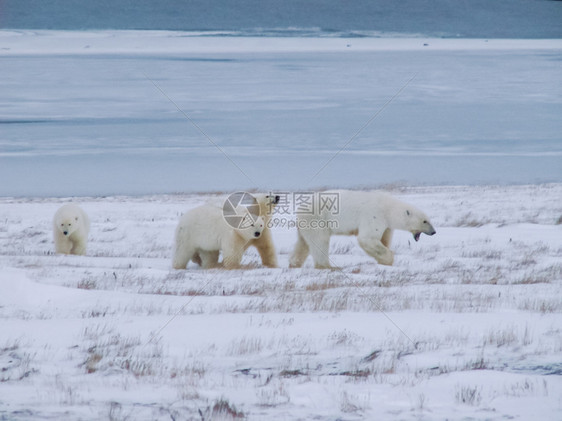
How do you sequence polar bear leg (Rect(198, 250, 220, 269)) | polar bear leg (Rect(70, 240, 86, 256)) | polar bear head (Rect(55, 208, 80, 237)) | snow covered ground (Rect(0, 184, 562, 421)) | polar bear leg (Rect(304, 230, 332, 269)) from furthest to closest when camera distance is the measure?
polar bear leg (Rect(70, 240, 86, 256))
polar bear head (Rect(55, 208, 80, 237))
polar bear leg (Rect(198, 250, 220, 269))
polar bear leg (Rect(304, 230, 332, 269))
snow covered ground (Rect(0, 184, 562, 421))

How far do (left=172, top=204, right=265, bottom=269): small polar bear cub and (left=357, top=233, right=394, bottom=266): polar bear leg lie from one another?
1.19 m

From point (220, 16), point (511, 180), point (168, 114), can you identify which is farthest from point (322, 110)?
point (220, 16)

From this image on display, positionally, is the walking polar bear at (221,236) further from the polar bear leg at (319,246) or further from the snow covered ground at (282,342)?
the polar bear leg at (319,246)

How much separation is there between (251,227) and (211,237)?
25.1 inches

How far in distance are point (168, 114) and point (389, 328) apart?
7438cm

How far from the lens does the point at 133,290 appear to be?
340 inches

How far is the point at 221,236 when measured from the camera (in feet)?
33.2

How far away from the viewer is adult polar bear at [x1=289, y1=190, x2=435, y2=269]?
1016 cm

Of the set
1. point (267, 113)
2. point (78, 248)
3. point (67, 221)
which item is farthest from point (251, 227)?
point (267, 113)

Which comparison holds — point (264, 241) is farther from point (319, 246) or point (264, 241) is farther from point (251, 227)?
point (319, 246)

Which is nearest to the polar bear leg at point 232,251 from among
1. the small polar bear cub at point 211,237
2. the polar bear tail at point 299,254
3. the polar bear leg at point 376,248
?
the small polar bear cub at point 211,237

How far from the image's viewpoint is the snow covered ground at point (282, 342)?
5.05 meters

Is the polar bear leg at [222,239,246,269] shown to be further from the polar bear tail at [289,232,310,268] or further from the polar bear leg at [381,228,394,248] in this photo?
the polar bear leg at [381,228,394,248]

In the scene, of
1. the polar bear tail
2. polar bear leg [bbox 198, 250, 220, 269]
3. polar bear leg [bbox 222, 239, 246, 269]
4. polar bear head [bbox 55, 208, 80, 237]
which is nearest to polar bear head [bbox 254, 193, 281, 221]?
polar bear leg [bbox 222, 239, 246, 269]
